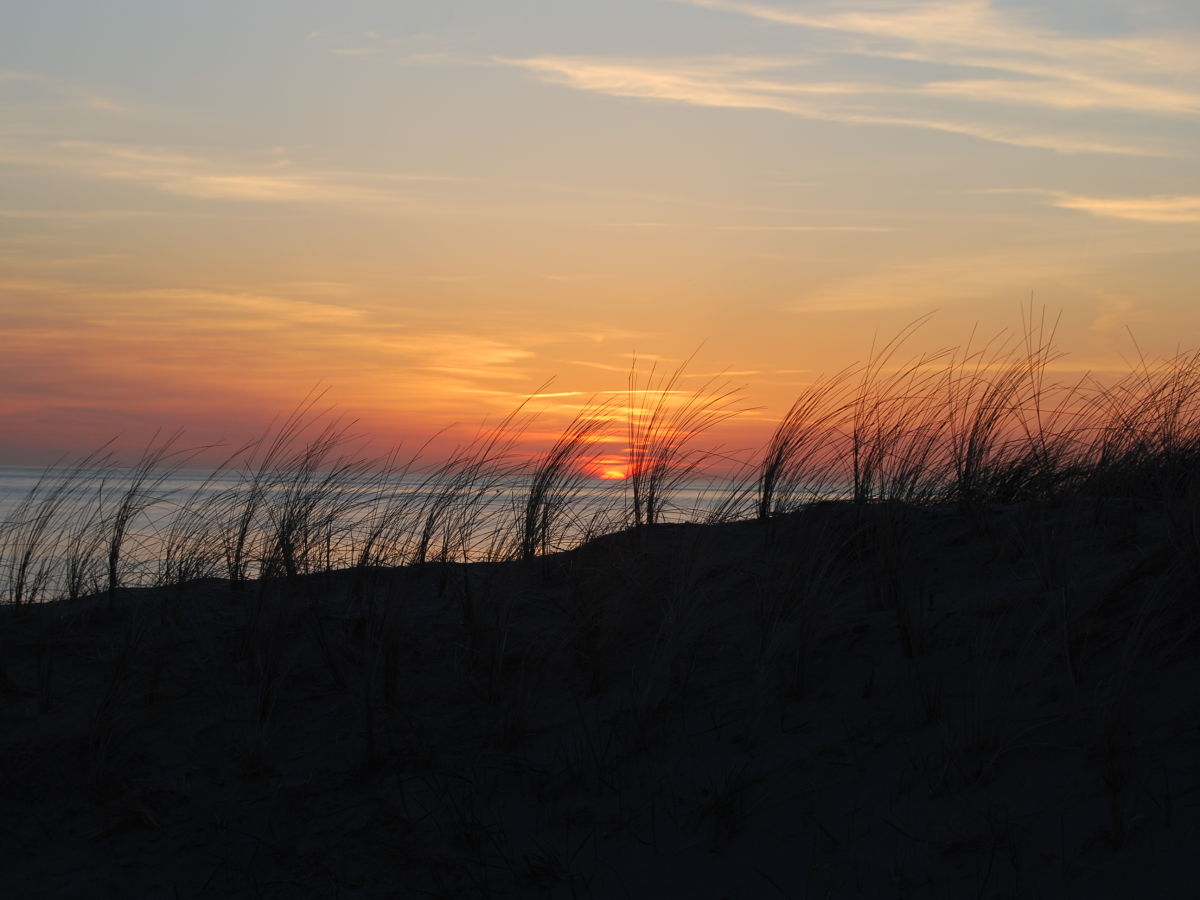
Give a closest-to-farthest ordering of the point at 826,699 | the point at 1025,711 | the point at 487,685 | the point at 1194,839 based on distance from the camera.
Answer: the point at 1194,839
the point at 1025,711
the point at 826,699
the point at 487,685

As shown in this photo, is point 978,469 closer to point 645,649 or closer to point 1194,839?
point 645,649

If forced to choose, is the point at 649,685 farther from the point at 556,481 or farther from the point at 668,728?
the point at 556,481

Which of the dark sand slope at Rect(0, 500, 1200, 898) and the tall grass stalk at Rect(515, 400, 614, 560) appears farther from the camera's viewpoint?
the tall grass stalk at Rect(515, 400, 614, 560)

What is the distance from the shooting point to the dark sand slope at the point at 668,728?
254 centimetres

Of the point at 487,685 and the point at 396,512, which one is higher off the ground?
the point at 396,512

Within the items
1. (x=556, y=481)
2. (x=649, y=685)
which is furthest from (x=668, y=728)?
(x=556, y=481)

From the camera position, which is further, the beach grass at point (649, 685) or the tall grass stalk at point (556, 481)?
the tall grass stalk at point (556, 481)

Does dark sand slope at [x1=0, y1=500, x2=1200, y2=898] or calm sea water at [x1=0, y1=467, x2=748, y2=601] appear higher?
calm sea water at [x1=0, y1=467, x2=748, y2=601]

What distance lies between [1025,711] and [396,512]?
3.09 m

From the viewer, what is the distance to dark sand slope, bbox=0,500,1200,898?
8.32 feet

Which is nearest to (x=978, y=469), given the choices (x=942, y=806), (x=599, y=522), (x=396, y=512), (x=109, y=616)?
(x=599, y=522)

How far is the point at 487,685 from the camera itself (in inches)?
146

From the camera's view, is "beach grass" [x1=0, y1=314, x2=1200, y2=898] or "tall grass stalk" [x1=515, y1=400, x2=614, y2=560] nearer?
"beach grass" [x1=0, y1=314, x2=1200, y2=898]

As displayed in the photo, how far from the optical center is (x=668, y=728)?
3219 millimetres
